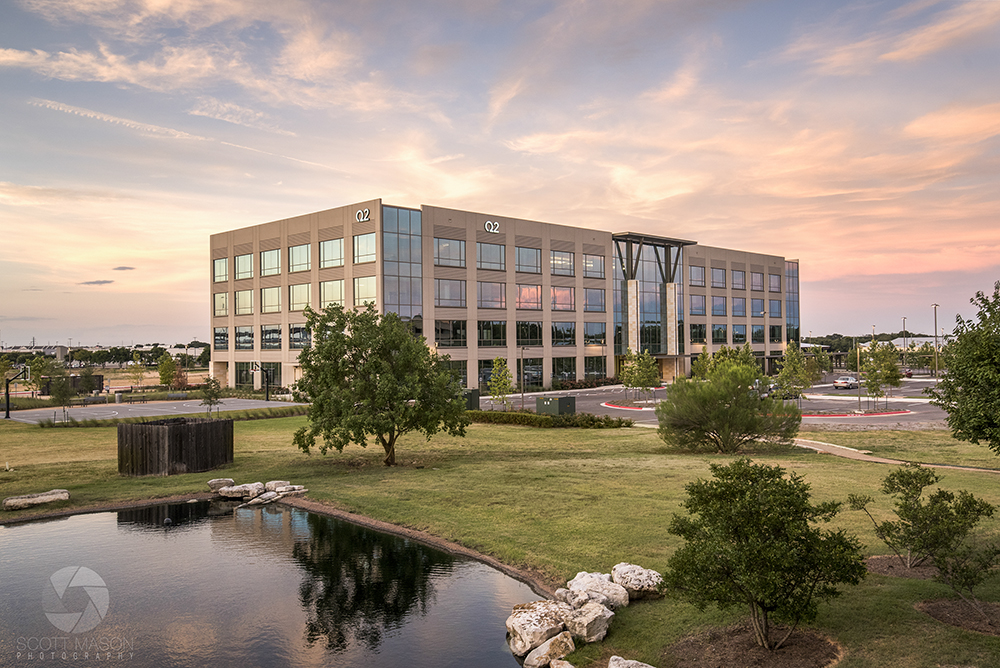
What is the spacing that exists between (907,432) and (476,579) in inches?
1140

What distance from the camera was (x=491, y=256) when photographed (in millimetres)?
69938

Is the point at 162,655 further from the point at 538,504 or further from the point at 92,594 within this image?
the point at 538,504

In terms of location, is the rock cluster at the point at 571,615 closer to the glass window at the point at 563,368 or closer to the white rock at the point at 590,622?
the white rock at the point at 590,622

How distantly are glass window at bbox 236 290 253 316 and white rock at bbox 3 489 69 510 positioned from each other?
56017 mm

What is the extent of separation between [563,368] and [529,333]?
685 centimetres

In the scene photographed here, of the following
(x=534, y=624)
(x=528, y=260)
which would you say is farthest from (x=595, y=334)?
(x=534, y=624)

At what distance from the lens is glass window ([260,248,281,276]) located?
71.4m

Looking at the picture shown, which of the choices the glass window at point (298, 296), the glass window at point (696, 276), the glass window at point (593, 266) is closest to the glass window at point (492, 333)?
the glass window at point (593, 266)

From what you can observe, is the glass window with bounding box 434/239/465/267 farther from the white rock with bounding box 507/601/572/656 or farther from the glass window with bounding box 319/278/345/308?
the white rock with bounding box 507/601/572/656

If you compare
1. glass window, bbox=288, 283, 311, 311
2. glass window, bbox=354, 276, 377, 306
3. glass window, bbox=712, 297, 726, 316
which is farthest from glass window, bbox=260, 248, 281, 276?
glass window, bbox=712, 297, 726, 316

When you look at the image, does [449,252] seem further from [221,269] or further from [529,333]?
[221,269]

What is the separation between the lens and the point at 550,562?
46.1 feet

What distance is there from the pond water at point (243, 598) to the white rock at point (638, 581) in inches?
77.5

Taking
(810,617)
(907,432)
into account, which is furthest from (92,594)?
(907,432)
